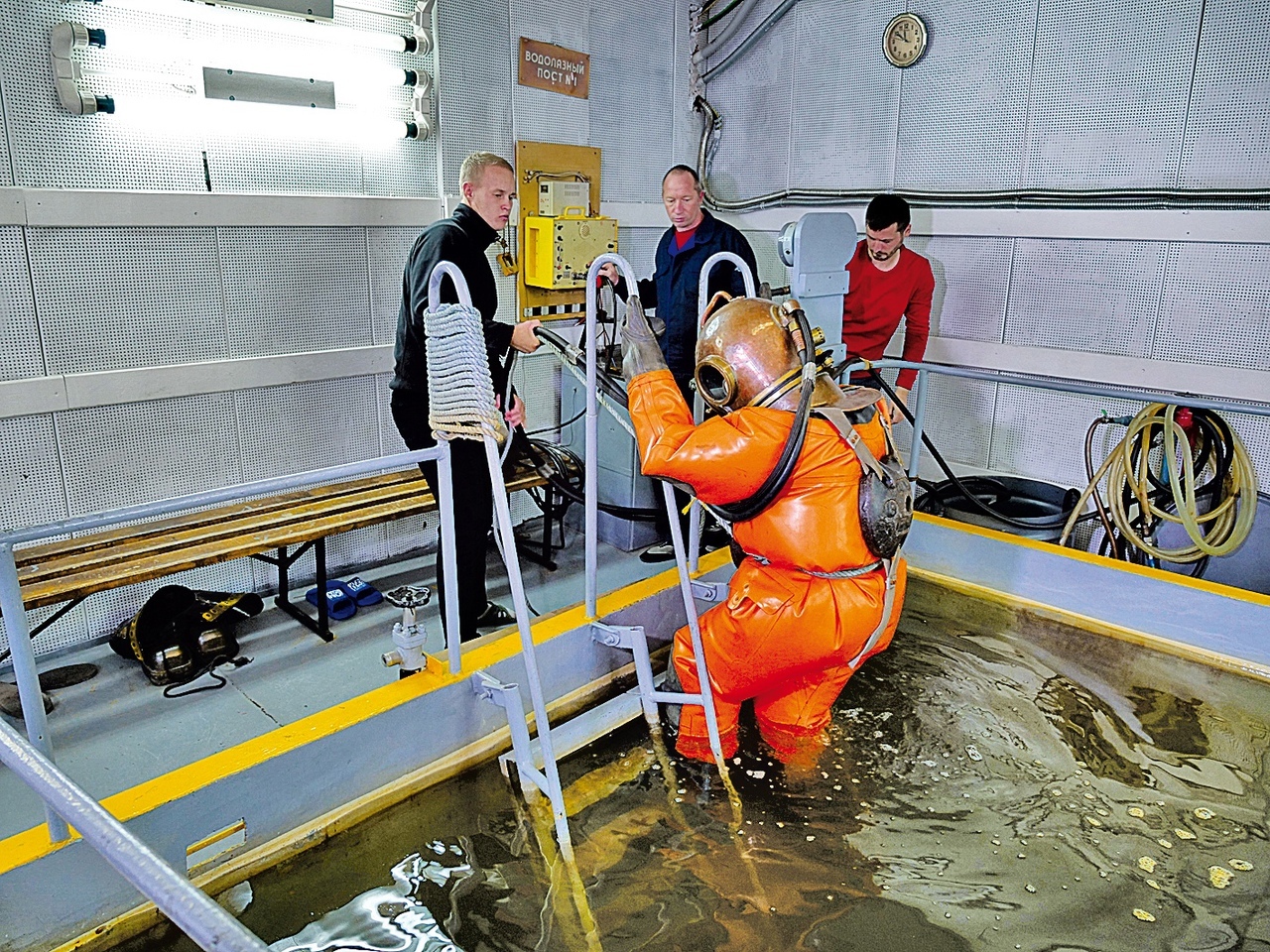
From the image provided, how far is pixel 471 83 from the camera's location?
460cm

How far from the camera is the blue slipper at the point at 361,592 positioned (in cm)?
409

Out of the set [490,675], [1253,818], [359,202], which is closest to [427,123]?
[359,202]

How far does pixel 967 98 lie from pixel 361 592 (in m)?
4.23

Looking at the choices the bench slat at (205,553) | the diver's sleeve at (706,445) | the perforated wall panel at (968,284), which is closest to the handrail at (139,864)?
the diver's sleeve at (706,445)

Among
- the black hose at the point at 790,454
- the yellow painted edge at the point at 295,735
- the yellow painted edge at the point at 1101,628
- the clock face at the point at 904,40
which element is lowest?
the yellow painted edge at the point at 1101,628

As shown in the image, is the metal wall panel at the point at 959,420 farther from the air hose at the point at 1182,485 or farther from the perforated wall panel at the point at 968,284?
the air hose at the point at 1182,485

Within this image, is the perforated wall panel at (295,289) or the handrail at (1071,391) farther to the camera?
the perforated wall panel at (295,289)

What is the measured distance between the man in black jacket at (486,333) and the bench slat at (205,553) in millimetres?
587

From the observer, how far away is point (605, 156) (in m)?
5.40

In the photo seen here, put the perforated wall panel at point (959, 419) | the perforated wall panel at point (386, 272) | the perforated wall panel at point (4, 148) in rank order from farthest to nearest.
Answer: the perforated wall panel at point (959, 419)
the perforated wall panel at point (386, 272)
the perforated wall panel at point (4, 148)

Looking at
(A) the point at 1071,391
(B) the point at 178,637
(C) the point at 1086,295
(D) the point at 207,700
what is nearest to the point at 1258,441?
(C) the point at 1086,295

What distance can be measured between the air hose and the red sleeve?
996mm

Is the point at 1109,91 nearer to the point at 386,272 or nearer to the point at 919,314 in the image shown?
the point at 919,314

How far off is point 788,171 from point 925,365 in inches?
88.0
